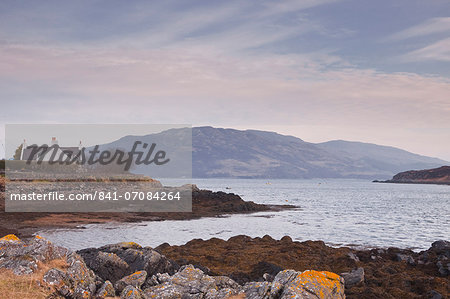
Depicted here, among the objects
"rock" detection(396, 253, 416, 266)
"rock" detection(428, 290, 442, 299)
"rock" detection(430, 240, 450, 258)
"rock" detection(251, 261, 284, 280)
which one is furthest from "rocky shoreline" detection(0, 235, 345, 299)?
"rock" detection(430, 240, 450, 258)

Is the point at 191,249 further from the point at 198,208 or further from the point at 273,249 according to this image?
the point at 198,208

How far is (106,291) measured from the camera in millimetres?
10930

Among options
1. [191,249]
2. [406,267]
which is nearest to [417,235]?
[406,267]

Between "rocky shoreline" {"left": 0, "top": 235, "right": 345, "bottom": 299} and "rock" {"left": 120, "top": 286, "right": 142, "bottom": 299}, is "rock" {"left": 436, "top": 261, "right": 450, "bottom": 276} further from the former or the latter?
"rock" {"left": 120, "top": 286, "right": 142, "bottom": 299}

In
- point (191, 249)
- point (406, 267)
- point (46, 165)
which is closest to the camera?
point (406, 267)

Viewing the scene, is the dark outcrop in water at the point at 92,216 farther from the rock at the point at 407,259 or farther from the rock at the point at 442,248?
the rock at the point at 442,248

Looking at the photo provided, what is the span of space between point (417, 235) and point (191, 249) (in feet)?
67.8

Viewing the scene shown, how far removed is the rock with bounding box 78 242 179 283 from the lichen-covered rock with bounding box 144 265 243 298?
0.93 metres

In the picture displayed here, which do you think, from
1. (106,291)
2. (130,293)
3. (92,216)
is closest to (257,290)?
(130,293)

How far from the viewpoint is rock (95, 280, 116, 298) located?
10833mm

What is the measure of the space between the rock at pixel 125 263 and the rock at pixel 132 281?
2.56 feet

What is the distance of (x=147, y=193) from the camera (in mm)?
63281

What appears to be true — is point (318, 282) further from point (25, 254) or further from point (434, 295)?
point (25, 254)

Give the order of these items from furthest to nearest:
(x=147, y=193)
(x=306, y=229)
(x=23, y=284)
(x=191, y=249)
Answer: (x=147, y=193) → (x=306, y=229) → (x=191, y=249) → (x=23, y=284)
